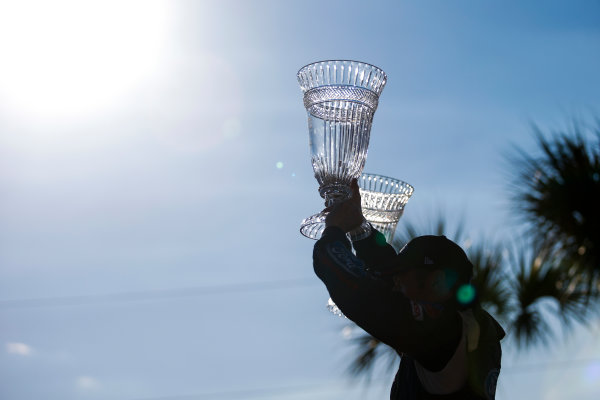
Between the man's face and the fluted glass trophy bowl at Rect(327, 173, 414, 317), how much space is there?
0.65 metres

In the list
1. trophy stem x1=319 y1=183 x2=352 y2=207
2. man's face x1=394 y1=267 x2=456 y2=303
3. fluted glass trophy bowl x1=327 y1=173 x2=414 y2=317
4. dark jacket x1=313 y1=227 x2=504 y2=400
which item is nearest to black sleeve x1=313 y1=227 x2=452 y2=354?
dark jacket x1=313 y1=227 x2=504 y2=400

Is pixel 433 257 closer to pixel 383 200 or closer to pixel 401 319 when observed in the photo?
pixel 401 319

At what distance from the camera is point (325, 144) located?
3.38 metres

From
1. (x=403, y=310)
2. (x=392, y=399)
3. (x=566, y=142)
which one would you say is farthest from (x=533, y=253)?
(x=403, y=310)

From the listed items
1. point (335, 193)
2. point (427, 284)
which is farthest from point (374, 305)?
point (335, 193)

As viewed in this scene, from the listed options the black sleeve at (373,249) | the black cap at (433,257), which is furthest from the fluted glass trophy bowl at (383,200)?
the black cap at (433,257)

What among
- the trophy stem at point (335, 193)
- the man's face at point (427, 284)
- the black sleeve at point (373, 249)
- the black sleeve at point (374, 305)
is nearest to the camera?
the black sleeve at point (374, 305)

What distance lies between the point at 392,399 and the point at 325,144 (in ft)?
3.85

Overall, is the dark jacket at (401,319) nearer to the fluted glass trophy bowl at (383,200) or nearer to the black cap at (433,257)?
the black cap at (433,257)

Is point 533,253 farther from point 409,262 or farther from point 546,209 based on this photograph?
point 409,262

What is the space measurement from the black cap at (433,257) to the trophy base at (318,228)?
28cm

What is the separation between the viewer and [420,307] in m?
2.87

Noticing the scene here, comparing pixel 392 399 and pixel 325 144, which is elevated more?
pixel 325 144

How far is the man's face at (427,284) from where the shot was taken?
3047 millimetres
